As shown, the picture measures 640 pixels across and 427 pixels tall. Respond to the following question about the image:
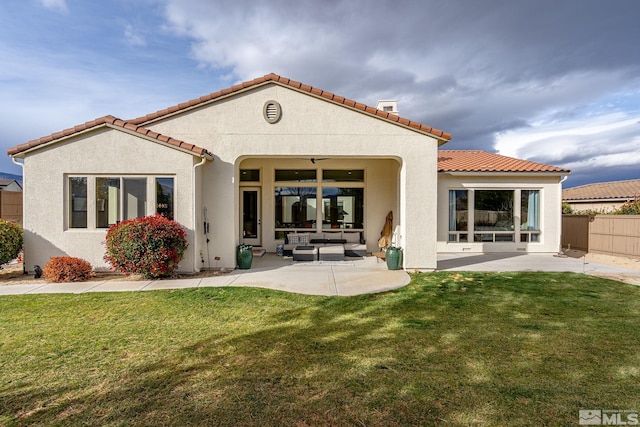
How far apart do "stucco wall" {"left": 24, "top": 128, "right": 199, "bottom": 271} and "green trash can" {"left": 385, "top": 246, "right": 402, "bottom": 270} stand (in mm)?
6172

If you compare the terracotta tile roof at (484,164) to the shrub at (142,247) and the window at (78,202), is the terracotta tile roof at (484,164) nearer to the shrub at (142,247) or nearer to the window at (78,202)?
the shrub at (142,247)

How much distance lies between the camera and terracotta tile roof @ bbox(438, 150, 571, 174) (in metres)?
13.8

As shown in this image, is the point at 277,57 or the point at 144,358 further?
the point at 277,57

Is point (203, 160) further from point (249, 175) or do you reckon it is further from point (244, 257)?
point (249, 175)

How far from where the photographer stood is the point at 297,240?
13320mm

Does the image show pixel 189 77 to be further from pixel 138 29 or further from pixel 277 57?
pixel 277 57

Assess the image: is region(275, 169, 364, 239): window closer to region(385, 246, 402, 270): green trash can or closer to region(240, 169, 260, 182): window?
region(240, 169, 260, 182): window

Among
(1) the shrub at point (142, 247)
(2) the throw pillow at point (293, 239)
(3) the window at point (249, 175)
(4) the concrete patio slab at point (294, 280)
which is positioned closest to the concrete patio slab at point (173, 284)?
(1) the shrub at point (142, 247)

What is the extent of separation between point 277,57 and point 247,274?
10397 millimetres

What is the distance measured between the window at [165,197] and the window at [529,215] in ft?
46.5

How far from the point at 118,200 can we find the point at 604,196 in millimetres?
29996

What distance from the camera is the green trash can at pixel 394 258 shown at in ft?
33.8

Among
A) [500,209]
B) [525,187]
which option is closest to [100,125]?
[500,209]

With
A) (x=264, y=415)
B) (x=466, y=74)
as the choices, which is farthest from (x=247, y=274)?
(x=466, y=74)
